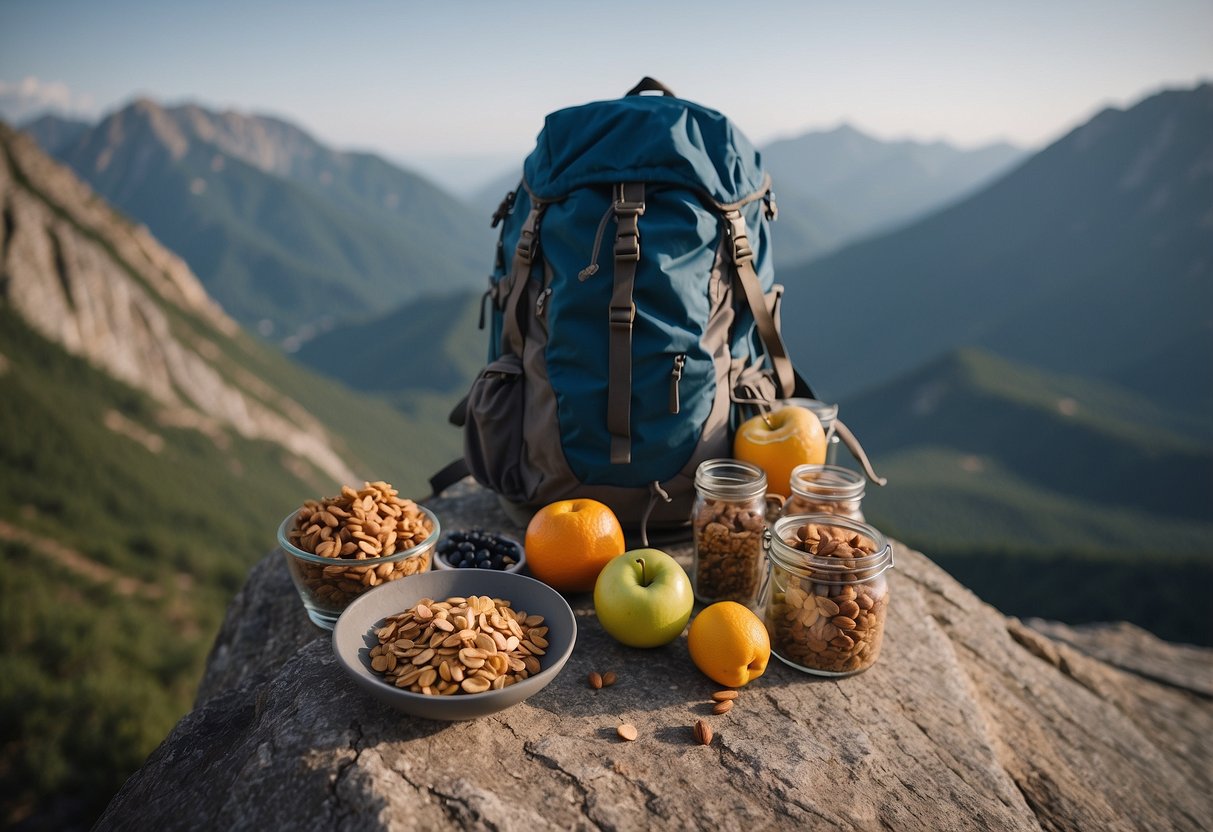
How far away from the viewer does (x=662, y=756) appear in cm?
275

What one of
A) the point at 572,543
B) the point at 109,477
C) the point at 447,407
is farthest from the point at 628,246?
the point at 447,407

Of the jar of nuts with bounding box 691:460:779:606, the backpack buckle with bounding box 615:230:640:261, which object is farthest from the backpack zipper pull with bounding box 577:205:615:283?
the jar of nuts with bounding box 691:460:779:606

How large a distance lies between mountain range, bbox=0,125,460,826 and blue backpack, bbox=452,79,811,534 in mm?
17282

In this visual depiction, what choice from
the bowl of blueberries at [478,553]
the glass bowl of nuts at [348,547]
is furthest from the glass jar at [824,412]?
the glass bowl of nuts at [348,547]

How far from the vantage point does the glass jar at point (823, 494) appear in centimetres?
376

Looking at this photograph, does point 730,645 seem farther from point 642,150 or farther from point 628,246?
point 642,150

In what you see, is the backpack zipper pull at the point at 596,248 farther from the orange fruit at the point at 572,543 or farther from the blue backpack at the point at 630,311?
the orange fruit at the point at 572,543

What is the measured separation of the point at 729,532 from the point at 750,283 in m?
1.45

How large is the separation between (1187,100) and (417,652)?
18601cm

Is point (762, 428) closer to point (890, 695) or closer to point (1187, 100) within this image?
point (890, 695)

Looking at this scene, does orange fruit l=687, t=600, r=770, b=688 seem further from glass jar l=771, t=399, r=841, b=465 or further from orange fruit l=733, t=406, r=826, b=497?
glass jar l=771, t=399, r=841, b=465

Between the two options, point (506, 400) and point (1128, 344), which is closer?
point (506, 400)

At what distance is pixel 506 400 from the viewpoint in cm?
441

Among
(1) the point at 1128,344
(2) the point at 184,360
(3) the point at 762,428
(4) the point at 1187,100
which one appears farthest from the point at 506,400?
(4) the point at 1187,100
